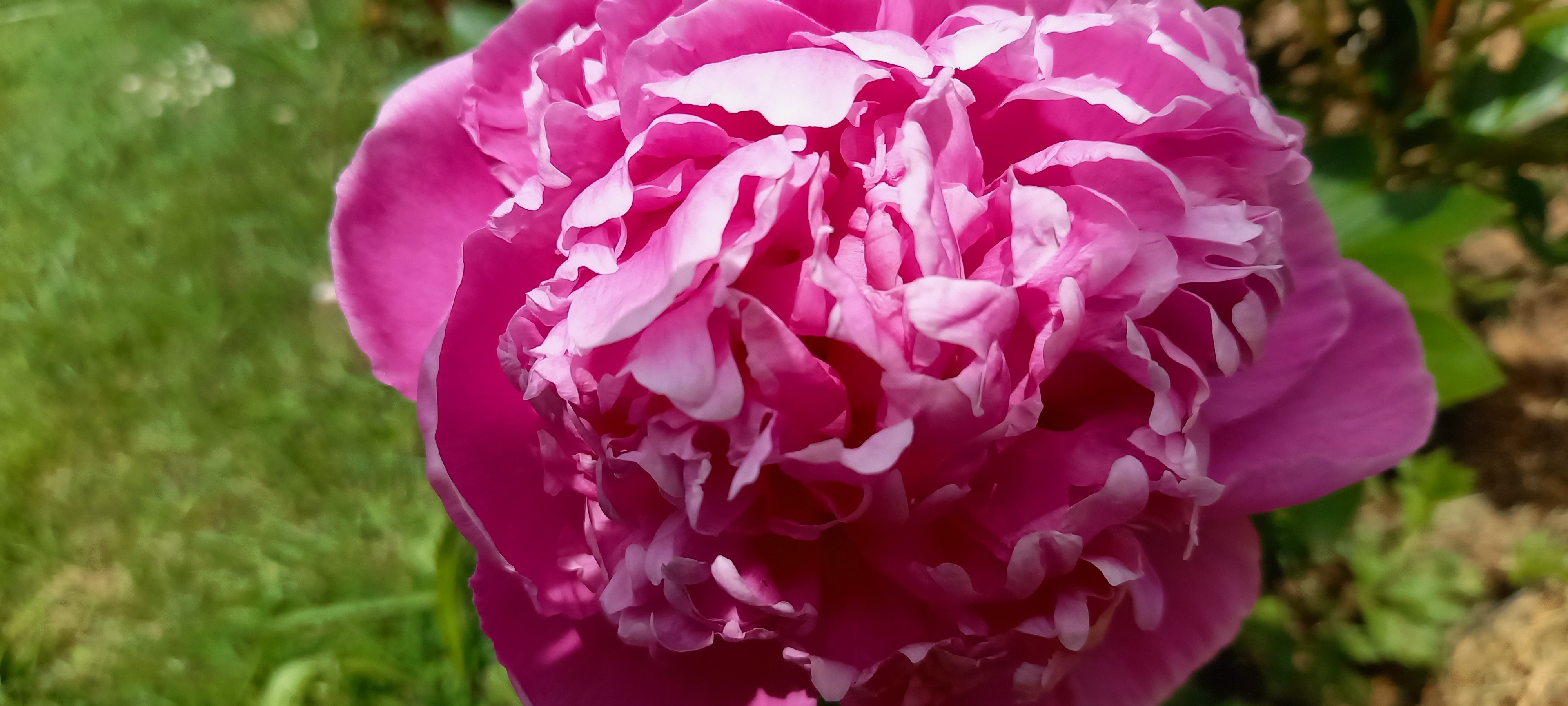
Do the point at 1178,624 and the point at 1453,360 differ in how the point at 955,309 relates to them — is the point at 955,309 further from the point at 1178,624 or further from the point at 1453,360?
the point at 1453,360

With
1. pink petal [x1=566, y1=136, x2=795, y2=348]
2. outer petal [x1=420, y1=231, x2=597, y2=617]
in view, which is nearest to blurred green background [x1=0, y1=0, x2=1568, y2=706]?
outer petal [x1=420, y1=231, x2=597, y2=617]

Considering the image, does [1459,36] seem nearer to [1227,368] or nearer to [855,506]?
[1227,368]

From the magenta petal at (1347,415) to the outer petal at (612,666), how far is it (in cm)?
25

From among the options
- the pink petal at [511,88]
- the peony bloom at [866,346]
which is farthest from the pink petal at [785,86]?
the pink petal at [511,88]

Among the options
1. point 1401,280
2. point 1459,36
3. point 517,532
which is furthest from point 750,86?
point 1459,36

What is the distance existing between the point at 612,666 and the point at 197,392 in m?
1.28

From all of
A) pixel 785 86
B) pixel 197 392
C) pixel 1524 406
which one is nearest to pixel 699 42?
pixel 785 86

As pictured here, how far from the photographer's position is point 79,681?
1213 mm

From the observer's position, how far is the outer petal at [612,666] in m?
0.47

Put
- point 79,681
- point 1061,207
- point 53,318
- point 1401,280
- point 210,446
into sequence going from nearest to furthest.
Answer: point 1061,207 → point 1401,280 → point 79,681 → point 210,446 → point 53,318

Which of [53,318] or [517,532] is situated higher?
[517,532]

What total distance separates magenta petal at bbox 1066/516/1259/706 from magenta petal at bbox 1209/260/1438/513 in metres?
0.05

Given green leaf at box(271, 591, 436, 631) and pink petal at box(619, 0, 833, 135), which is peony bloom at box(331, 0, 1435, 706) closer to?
pink petal at box(619, 0, 833, 135)

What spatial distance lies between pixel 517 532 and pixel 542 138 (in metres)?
0.20
